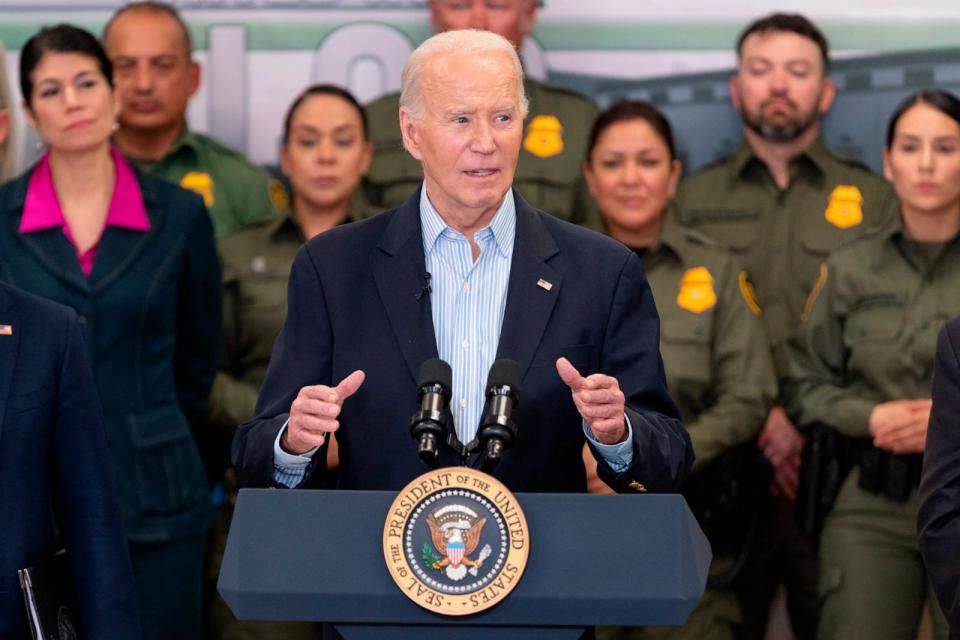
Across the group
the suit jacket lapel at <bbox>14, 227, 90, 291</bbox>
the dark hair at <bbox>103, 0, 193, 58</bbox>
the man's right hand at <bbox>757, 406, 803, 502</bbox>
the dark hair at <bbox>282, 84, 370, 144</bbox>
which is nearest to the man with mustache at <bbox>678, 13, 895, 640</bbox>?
the man's right hand at <bbox>757, 406, 803, 502</bbox>

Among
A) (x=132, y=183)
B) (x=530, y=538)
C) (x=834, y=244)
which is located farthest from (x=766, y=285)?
(x=530, y=538)

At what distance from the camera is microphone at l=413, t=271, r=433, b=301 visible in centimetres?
306

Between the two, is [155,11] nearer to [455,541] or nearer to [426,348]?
[426,348]

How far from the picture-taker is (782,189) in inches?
231

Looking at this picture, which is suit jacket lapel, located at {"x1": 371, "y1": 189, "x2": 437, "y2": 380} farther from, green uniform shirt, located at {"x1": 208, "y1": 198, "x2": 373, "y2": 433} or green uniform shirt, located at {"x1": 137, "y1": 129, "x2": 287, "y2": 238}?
green uniform shirt, located at {"x1": 137, "y1": 129, "x2": 287, "y2": 238}

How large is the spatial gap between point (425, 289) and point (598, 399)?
509mm

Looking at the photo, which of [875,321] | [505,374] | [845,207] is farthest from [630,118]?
[505,374]

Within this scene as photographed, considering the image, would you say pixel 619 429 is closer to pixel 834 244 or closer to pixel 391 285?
pixel 391 285

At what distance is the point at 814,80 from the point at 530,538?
3.68m

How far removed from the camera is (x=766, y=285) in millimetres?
5781

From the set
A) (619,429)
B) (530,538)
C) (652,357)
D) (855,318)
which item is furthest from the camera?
(855,318)

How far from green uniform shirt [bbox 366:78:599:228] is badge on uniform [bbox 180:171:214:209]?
0.56 metres

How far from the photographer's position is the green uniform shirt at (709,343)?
5.21 m

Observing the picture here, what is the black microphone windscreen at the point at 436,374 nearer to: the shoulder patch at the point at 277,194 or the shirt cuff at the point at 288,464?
the shirt cuff at the point at 288,464
